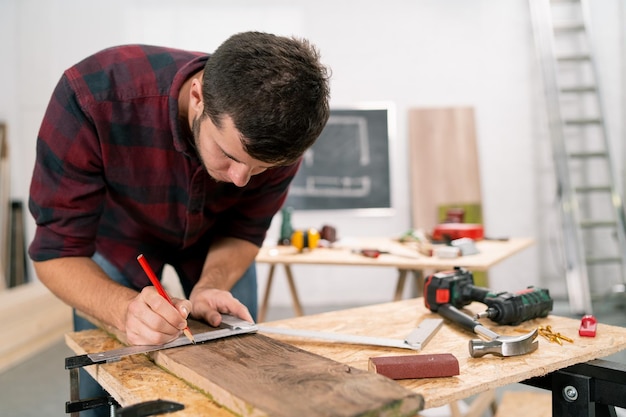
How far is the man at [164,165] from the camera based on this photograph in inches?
42.9

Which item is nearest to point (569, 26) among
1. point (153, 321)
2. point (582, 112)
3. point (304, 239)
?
point (582, 112)

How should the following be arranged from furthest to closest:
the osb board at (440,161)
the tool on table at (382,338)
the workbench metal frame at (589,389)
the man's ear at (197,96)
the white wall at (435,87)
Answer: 1. the white wall at (435,87)
2. the osb board at (440,161)
3. the man's ear at (197,96)
4. the tool on table at (382,338)
5. the workbench metal frame at (589,389)

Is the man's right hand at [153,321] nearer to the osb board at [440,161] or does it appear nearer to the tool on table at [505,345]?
the tool on table at [505,345]

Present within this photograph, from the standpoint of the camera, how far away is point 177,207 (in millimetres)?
1540

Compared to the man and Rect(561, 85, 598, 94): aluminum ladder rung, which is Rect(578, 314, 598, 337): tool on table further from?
Rect(561, 85, 598, 94): aluminum ladder rung

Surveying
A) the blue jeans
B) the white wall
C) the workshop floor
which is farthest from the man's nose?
the white wall

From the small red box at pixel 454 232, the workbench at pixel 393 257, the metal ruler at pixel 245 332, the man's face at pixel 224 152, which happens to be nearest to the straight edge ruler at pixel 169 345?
the metal ruler at pixel 245 332

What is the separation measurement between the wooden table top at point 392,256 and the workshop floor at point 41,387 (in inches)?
28.0

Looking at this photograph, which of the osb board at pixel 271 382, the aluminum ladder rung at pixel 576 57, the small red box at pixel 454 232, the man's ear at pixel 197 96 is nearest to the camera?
the osb board at pixel 271 382

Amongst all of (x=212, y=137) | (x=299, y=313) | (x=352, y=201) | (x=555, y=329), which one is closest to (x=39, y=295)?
(x=299, y=313)

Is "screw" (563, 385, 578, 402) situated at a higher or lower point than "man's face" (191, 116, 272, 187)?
lower

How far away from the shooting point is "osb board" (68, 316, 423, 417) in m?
0.77

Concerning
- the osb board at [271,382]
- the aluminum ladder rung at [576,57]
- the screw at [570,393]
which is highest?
the aluminum ladder rung at [576,57]

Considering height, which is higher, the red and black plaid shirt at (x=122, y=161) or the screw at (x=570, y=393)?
the red and black plaid shirt at (x=122, y=161)
